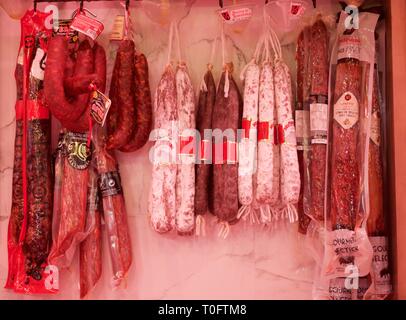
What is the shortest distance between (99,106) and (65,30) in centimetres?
40

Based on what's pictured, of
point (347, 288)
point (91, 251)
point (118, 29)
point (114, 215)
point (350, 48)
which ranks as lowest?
point (347, 288)

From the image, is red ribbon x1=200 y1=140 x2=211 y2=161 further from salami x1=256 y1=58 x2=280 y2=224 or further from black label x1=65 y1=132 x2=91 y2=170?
black label x1=65 y1=132 x2=91 y2=170

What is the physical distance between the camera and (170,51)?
2.29m

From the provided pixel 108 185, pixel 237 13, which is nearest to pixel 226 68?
pixel 237 13

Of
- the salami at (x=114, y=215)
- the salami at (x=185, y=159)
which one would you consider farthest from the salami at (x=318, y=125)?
the salami at (x=114, y=215)

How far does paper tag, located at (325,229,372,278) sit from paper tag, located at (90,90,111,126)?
3.29 feet

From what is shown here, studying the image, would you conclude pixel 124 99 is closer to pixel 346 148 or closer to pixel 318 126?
pixel 318 126

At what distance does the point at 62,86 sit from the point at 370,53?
4.04ft

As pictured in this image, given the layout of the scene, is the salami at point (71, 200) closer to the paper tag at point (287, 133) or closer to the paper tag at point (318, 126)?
the paper tag at point (287, 133)

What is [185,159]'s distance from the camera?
7.07ft

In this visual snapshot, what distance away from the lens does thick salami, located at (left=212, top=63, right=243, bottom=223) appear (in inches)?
83.1
